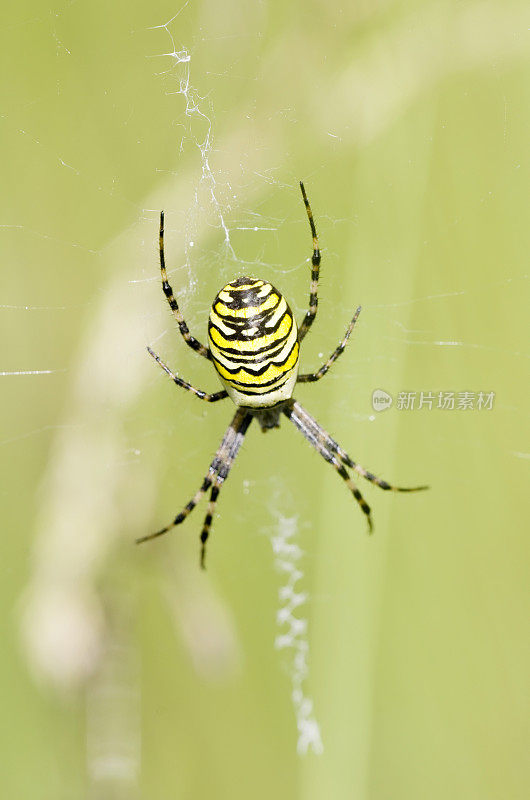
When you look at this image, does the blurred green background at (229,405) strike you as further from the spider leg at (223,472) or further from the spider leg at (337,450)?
the spider leg at (223,472)

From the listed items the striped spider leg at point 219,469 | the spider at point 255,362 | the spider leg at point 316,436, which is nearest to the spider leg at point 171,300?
the spider at point 255,362

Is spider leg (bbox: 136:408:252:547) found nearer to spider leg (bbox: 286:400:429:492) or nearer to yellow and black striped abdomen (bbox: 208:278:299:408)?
spider leg (bbox: 286:400:429:492)

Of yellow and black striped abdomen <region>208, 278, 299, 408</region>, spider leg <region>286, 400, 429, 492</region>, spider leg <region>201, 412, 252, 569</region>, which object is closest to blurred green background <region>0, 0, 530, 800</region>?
spider leg <region>286, 400, 429, 492</region>

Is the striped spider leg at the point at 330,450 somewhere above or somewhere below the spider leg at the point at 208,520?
above

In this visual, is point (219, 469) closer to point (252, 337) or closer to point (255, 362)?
point (255, 362)

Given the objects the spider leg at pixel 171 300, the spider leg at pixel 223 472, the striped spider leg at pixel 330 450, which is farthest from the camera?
the spider leg at pixel 223 472

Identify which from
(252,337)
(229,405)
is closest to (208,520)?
(229,405)
